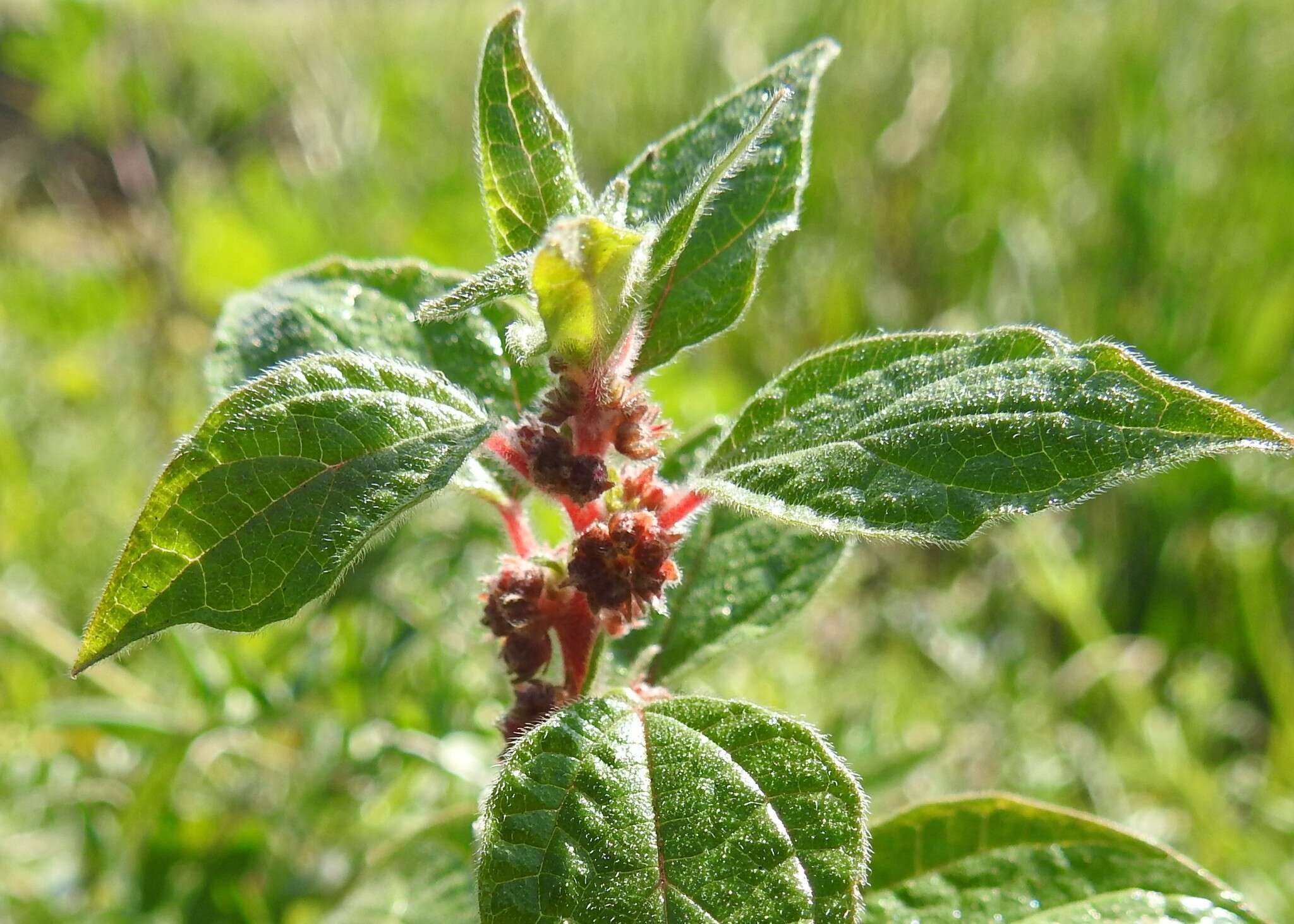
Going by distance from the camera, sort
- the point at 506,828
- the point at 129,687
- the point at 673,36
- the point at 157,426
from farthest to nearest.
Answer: the point at 673,36, the point at 157,426, the point at 129,687, the point at 506,828

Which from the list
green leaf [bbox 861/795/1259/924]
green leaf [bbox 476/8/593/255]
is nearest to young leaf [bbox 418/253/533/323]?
green leaf [bbox 476/8/593/255]

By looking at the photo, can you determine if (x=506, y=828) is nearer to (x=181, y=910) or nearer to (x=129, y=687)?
(x=181, y=910)

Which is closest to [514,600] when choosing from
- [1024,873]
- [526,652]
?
[526,652]

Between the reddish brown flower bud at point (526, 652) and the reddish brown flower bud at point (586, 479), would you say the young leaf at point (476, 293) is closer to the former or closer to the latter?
the reddish brown flower bud at point (586, 479)

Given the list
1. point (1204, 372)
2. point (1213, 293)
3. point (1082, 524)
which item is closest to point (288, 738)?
point (1082, 524)

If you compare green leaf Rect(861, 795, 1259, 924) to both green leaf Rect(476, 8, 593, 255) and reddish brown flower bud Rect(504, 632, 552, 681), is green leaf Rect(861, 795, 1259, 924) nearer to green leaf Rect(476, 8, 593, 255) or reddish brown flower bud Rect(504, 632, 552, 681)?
reddish brown flower bud Rect(504, 632, 552, 681)

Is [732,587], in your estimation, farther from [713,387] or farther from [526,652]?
[713,387]

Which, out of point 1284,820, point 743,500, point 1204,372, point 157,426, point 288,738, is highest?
point 1204,372
